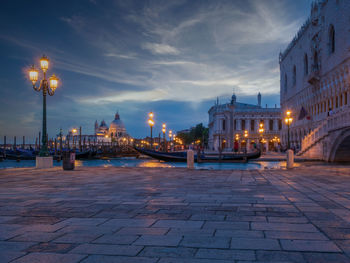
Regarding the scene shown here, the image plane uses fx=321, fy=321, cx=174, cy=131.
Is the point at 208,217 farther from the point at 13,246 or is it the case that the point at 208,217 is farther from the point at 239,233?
the point at 13,246

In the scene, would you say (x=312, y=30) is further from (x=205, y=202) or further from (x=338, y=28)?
(x=205, y=202)

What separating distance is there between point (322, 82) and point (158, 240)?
37619 millimetres

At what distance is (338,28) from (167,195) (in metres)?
31.0

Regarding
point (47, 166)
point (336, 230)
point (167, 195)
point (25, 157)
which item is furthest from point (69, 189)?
point (25, 157)

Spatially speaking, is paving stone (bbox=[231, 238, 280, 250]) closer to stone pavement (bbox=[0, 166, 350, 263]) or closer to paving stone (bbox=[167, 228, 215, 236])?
stone pavement (bbox=[0, 166, 350, 263])

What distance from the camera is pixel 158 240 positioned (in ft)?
11.4

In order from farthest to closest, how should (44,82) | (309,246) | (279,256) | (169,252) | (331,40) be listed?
(331,40) < (44,82) < (309,246) < (169,252) < (279,256)

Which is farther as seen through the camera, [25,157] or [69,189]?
[25,157]

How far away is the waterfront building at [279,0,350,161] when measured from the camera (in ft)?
75.3

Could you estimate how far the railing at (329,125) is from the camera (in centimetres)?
2034

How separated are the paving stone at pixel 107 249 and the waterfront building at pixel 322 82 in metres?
20.1

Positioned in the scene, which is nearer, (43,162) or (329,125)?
(43,162)

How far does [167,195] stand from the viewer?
6.80 meters

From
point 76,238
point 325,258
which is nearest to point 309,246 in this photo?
point 325,258
